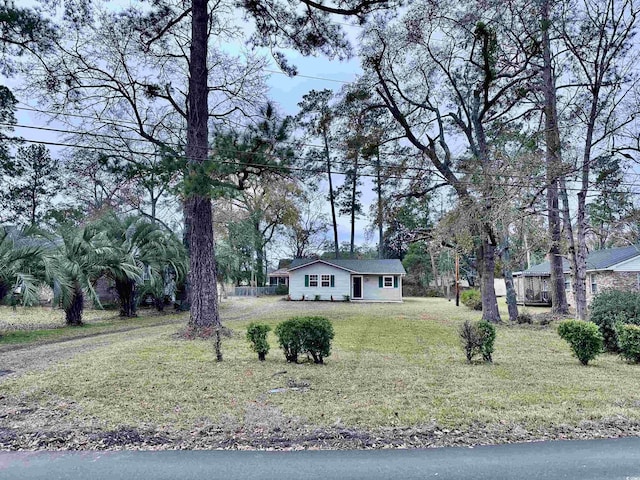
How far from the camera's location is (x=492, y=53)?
1358cm

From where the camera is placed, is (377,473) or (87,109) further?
(87,109)

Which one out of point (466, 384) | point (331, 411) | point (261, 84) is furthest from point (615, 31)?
point (331, 411)

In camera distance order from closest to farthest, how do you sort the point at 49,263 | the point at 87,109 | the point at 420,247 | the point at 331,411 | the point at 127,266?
the point at 331,411, the point at 49,263, the point at 87,109, the point at 127,266, the point at 420,247

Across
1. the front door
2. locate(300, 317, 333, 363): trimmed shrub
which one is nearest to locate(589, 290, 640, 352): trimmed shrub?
locate(300, 317, 333, 363): trimmed shrub

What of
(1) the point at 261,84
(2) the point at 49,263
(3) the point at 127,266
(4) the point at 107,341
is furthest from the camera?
(3) the point at 127,266

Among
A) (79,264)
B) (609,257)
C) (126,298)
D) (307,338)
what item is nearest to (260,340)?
(307,338)

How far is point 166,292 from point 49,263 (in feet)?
31.5

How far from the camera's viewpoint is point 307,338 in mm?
7102

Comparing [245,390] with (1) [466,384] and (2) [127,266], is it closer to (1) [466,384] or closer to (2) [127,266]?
(1) [466,384]

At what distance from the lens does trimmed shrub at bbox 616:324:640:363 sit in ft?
24.4

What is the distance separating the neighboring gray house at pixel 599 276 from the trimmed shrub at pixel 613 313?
290 inches

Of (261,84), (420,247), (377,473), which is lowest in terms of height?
(377,473)

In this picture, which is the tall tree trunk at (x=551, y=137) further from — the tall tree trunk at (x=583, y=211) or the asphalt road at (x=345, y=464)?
the asphalt road at (x=345, y=464)

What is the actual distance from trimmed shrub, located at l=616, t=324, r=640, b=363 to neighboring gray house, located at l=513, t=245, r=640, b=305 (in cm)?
886
